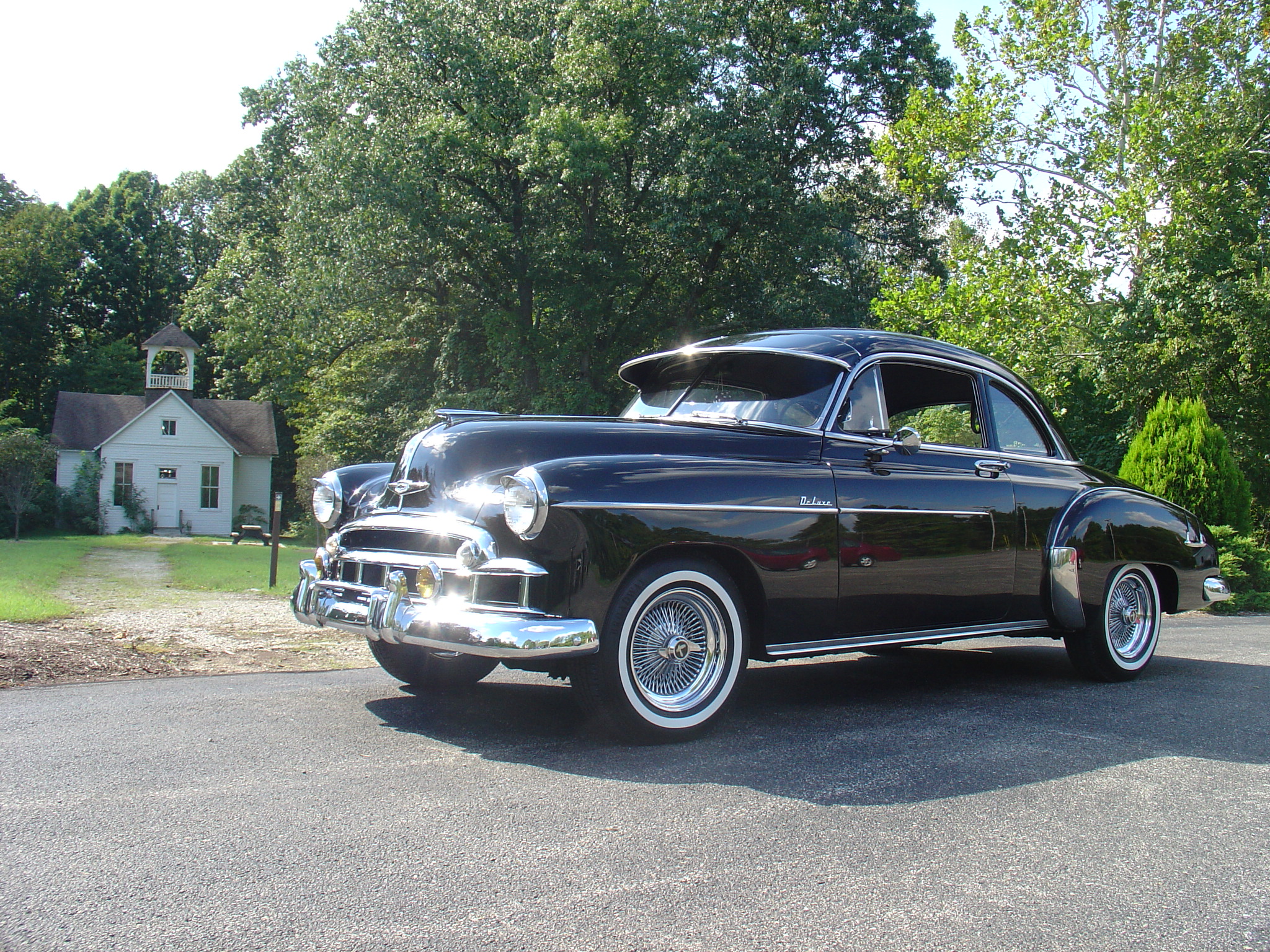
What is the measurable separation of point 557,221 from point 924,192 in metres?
10.7

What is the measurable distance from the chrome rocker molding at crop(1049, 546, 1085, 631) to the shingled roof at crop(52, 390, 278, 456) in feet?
137

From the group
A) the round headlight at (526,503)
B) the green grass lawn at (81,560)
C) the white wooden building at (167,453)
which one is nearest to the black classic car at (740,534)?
the round headlight at (526,503)

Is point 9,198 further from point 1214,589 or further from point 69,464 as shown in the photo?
point 1214,589

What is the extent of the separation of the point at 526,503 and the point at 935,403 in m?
3.13

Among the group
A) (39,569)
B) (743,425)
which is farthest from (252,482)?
(743,425)

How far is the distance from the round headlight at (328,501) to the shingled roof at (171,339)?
4123 centimetres

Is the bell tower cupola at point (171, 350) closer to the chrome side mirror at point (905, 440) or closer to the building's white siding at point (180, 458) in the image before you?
the building's white siding at point (180, 458)

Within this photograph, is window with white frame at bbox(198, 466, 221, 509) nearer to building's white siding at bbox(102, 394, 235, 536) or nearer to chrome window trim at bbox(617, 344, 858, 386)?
building's white siding at bbox(102, 394, 235, 536)

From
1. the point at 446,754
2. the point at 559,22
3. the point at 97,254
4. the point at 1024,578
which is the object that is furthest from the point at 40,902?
the point at 97,254

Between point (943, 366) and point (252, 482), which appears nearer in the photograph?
point (943, 366)

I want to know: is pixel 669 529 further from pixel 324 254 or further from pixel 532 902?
pixel 324 254

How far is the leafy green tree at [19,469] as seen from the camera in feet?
111

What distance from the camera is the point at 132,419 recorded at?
42.2 metres

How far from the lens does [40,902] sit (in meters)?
2.58
